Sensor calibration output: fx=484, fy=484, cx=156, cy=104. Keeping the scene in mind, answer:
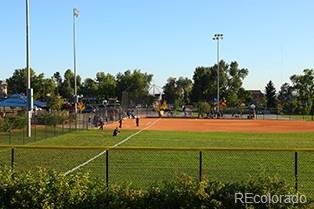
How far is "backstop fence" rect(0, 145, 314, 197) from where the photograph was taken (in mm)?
15789

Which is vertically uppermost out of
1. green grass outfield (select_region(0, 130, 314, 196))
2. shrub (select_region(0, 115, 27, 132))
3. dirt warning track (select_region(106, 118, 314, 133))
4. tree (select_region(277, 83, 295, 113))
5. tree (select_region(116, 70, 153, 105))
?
tree (select_region(116, 70, 153, 105))

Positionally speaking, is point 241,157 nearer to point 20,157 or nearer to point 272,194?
point 20,157

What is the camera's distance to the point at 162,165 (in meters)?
19.3

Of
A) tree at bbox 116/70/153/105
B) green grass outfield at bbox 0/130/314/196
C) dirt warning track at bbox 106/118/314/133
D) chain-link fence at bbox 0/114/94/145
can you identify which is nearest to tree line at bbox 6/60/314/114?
tree at bbox 116/70/153/105

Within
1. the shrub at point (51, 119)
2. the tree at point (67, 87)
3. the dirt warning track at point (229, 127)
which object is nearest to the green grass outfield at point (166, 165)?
the shrub at point (51, 119)

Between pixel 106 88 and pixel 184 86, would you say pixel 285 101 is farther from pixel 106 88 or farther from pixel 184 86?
pixel 106 88

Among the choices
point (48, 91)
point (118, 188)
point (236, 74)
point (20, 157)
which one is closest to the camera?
point (118, 188)

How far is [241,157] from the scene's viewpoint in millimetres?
22453

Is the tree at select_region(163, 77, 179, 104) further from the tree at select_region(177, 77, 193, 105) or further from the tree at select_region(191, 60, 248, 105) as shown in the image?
the tree at select_region(191, 60, 248, 105)

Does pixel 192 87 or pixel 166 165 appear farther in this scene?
pixel 192 87

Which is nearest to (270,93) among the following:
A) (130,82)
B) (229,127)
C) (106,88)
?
(130,82)

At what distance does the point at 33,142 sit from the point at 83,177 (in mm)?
21996

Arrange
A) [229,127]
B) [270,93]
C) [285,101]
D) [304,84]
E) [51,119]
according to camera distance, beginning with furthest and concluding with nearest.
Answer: [270,93]
[285,101]
[304,84]
[229,127]
[51,119]

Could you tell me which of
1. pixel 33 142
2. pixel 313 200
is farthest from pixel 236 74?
pixel 313 200
